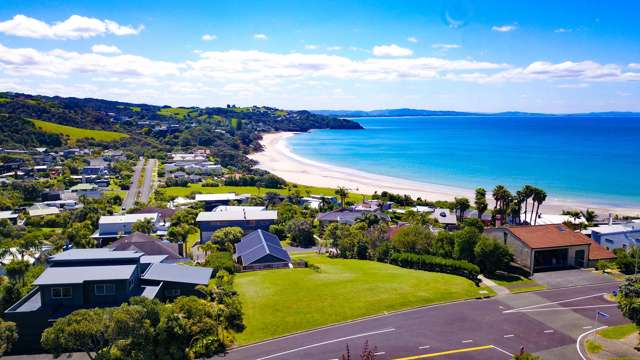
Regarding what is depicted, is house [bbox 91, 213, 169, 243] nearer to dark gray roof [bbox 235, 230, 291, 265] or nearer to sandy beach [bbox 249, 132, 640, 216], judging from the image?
dark gray roof [bbox 235, 230, 291, 265]

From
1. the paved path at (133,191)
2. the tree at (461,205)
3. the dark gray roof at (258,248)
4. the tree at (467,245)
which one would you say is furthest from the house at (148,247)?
the tree at (461,205)

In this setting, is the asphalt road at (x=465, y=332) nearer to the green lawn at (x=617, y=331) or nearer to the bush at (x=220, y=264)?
the green lawn at (x=617, y=331)

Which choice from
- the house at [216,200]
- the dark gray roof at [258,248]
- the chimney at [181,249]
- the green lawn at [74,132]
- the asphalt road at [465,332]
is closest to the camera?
the asphalt road at [465,332]

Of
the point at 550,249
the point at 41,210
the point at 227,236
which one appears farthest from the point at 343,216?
the point at 41,210

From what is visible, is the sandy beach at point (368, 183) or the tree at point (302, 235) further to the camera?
the sandy beach at point (368, 183)

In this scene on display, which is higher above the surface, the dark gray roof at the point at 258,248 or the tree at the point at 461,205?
the tree at the point at 461,205

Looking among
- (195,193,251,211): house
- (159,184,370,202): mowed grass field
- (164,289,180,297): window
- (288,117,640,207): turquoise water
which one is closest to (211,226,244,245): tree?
(164,289,180,297): window

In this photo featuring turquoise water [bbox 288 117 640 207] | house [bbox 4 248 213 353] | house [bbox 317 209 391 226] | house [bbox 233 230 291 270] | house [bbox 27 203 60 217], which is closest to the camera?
house [bbox 4 248 213 353]
